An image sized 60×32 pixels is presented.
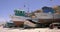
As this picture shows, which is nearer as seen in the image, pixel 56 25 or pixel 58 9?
pixel 56 25

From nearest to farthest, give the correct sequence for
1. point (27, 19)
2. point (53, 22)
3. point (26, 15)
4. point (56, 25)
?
point (56, 25)
point (53, 22)
point (27, 19)
point (26, 15)

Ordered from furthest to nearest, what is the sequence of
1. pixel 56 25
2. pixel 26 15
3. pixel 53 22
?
pixel 26 15, pixel 53 22, pixel 56 25

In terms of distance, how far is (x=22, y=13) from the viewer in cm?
1560

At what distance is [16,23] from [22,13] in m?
1.23

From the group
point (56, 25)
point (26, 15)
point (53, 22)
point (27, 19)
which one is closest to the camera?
point (56, 25)

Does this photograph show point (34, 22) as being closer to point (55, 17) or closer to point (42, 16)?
point (42, 16)

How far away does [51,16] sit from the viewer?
13.3 m

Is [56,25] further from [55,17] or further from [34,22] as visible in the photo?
[34,22]

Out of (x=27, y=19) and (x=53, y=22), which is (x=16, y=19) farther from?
(x=53, y=22)

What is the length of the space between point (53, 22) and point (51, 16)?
588 mm

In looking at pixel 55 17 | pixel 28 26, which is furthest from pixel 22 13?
pixel 55 17

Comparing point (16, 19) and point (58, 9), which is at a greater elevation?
point (58, 9)

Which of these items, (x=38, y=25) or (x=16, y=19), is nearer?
(x=38, y=25)

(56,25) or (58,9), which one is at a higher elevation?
(58,9)
